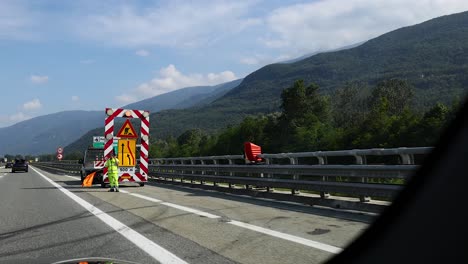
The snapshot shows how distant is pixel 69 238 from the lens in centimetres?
695

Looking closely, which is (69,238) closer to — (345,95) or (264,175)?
(264,175)

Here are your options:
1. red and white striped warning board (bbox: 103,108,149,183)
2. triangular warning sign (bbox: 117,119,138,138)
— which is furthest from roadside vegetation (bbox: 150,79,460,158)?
triangular warning sign (bbox: 117,119,138,138)

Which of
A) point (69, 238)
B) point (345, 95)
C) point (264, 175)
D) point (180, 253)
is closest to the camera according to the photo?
point (180, 253)

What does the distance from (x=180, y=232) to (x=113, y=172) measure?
32.2ft

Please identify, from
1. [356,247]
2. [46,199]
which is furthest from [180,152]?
[356,247]

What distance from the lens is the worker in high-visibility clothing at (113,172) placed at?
1638 cm

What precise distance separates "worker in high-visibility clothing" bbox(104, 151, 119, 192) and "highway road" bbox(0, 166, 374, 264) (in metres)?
4.84

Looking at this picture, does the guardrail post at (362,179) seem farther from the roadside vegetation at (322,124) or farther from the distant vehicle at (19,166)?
the distant vehicle at (19,166)

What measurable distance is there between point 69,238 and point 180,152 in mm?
79076

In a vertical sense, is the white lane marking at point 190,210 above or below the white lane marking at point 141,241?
below

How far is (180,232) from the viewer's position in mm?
7297

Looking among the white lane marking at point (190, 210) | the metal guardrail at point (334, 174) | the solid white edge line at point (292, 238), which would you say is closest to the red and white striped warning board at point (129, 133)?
the metal guardrail at point (334, 174)

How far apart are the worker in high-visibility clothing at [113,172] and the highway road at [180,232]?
15.9 feet

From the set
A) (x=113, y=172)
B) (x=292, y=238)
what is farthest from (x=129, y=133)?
(x=292, y=238)
